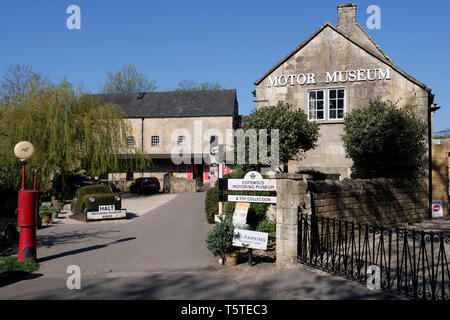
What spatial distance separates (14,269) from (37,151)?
14.7 meters

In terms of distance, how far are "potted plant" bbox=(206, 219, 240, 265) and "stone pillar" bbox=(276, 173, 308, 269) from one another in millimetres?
1082

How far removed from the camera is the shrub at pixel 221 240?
872cm

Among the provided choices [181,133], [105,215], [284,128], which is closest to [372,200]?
[284,128]

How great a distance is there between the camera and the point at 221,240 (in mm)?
8719

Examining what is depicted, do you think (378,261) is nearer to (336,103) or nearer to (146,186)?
(336,103)

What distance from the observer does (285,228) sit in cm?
832

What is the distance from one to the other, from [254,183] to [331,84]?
33.7 ft

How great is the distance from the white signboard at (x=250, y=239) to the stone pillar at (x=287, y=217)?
Result: 1.21ft

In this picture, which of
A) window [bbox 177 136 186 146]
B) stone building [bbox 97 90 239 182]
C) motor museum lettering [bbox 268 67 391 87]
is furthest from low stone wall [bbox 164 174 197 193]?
motor museum lettering [bbox 268 67 391 87]

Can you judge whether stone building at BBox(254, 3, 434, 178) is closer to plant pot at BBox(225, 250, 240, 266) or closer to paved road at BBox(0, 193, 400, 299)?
paved road at BBox(0, 193, 400, 299)

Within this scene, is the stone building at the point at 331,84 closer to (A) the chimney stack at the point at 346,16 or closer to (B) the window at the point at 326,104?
(B) the window at the point at 326,104

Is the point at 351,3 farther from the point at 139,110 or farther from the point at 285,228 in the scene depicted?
the point at 139,110

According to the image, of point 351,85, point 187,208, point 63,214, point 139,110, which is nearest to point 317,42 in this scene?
point 351,85
